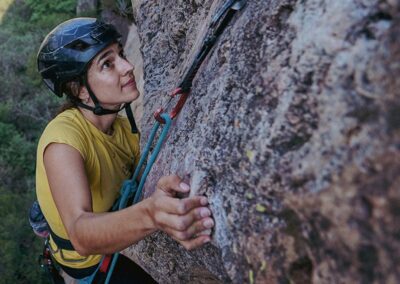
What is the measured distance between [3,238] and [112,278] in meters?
6.96

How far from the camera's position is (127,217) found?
5.31ft

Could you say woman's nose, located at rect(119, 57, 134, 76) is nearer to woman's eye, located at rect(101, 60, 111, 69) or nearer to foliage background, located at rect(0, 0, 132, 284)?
woman's eye, located at rect(101, 60, 111, 69)

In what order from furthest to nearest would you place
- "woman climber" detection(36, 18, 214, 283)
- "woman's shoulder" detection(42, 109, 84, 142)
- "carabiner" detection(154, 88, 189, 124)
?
"carabiner" detection(154, 88, 189, 124) → "woman's shoulder" detection(42, 109, 84, 142) → "woman climber" detection(36, 18, 214, 283)

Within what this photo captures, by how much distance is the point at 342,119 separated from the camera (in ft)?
3.81

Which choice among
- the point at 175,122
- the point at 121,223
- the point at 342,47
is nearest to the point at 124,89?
the point at 175,122

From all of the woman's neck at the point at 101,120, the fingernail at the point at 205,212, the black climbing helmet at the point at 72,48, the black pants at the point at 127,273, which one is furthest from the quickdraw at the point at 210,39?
the black pants at the point at 127,273

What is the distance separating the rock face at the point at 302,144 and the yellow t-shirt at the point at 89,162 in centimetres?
56

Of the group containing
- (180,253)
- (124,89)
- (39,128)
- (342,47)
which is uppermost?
(342,47)

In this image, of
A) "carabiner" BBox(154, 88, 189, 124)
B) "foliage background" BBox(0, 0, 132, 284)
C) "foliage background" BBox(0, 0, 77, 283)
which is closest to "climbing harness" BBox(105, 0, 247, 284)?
"carabiner" BBox(154, 88, 189, 124)

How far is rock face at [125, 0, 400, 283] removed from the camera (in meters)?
1.07

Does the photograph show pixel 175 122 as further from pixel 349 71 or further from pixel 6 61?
pixel 6 61

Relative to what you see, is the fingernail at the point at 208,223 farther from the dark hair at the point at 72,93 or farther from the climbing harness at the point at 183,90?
the dark hair at the point at 72,93

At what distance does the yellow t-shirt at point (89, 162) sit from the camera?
211cm

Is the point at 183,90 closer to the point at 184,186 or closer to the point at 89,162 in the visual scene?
the point at 89,162
